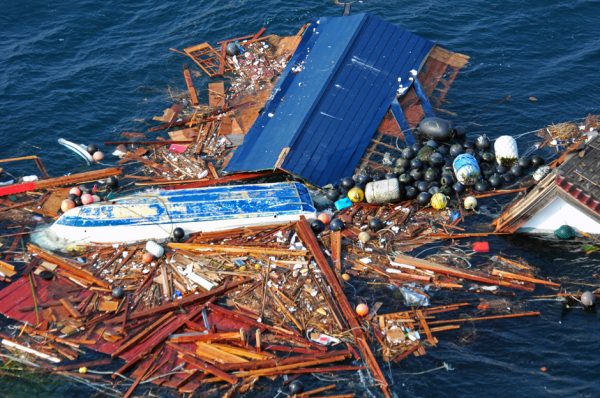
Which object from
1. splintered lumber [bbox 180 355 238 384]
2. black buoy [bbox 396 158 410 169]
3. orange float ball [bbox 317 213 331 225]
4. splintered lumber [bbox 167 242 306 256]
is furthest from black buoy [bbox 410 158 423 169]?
splintered lumber [bbox 180 355 238 384]

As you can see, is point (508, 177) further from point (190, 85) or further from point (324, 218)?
point (190, 85)

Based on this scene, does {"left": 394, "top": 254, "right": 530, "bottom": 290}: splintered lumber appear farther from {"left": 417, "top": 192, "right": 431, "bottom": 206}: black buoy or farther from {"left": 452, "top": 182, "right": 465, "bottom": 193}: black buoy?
{"left": 452, "top": 182, "right": 465, "bottom": 193}: black buoy

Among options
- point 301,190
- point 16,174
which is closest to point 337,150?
point 301,190

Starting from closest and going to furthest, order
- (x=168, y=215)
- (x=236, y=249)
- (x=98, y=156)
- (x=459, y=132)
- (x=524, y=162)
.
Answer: (x=236, y=249), (x=168, y=215), (x=524, y=162), (x=459, y=132), (x=98, y=156)

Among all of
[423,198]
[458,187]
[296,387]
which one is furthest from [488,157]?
[296,387]

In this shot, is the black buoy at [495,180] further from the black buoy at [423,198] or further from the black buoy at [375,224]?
the black buoy at [375,224]

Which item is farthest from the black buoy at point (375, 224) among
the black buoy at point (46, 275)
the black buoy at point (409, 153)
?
the black buoy at point (46, 275)

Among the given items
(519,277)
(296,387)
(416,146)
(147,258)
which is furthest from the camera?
(416,146)

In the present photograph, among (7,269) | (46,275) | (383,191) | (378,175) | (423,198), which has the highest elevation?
(423,198)
